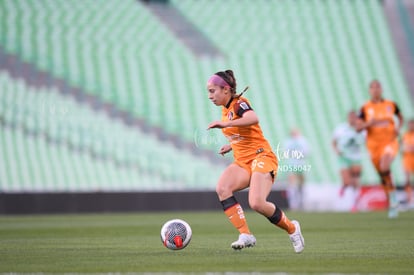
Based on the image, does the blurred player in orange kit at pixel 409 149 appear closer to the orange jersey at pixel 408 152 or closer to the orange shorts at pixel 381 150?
the orange jersey at pixel 408 152

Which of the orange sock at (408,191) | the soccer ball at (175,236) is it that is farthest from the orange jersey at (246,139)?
the orange sock at (408,191)

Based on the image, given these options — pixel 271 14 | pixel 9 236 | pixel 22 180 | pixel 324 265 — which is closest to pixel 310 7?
pixel 271 14

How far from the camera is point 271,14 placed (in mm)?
31844

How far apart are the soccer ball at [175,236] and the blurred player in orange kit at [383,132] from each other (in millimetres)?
8208

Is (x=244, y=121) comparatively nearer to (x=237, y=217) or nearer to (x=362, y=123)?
(x=237, y=217)

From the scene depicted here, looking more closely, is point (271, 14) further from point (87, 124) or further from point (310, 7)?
point (87, 124)

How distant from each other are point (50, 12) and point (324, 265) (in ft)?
74.7

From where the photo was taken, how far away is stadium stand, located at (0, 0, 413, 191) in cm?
2528

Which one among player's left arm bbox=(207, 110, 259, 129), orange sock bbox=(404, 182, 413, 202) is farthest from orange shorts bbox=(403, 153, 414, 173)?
player's left arm bbox=(207, 110, 259, 129)

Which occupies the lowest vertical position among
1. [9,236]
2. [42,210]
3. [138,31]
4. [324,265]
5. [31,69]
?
[324,265]

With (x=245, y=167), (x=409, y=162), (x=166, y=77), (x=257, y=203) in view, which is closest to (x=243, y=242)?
(x=257, y=203)

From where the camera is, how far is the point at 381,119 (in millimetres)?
17938

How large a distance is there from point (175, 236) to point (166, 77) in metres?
19.1

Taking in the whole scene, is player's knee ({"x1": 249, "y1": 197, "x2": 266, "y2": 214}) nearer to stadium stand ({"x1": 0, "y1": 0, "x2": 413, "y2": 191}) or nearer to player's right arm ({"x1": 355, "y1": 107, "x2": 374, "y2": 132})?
player's right arm ({"x1": 355, "y1": 107, "x2": 374, "y2": 132})
